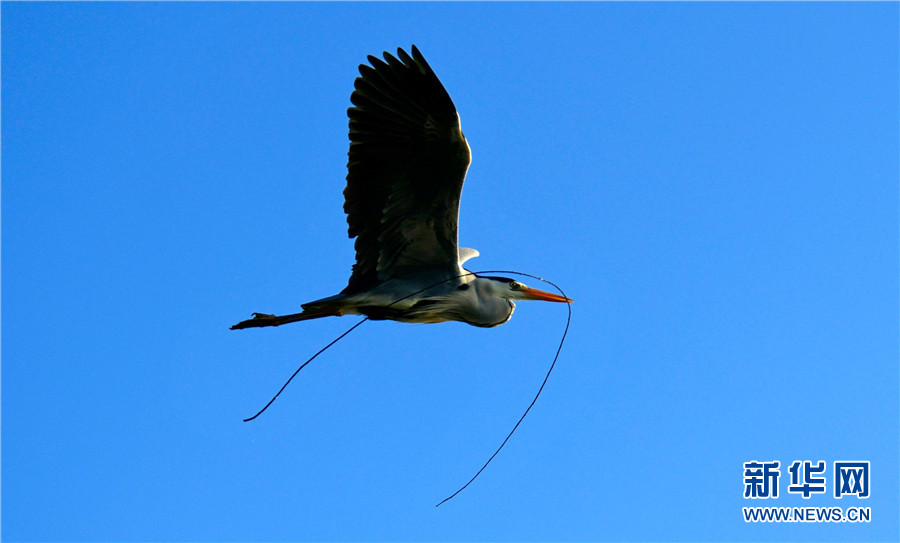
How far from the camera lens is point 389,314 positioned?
10492 mm

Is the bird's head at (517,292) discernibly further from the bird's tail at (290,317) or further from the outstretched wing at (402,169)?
the bird's tail at (290,317)

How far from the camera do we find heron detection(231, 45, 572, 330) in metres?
9.70

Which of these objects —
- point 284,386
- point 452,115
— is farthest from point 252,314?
point 452,115

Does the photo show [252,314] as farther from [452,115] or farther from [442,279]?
[452,115]

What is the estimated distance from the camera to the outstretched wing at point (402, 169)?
9.67 meters

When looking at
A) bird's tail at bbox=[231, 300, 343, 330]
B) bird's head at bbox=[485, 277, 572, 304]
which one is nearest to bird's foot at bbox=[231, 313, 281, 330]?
bird's tail at bbox=[231, 300, 343, 330]

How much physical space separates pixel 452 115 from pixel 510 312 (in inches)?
83.1

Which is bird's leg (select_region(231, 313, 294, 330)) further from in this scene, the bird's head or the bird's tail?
the bird's head

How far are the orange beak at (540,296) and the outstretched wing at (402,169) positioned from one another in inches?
35.2

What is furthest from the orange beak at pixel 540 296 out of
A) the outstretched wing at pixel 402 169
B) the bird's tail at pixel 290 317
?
the bird's tail at pixel 290 317

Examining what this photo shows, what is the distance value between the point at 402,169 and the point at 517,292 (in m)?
1.75

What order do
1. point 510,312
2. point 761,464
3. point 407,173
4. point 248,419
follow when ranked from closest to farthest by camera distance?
point 248,419 < point 407,173 < point 510,312 < point 761,464

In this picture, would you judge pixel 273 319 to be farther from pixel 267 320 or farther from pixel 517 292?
pixel 517 292

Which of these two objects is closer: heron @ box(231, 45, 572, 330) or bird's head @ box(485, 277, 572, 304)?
heron @ box(231, 45, 572, 330)
